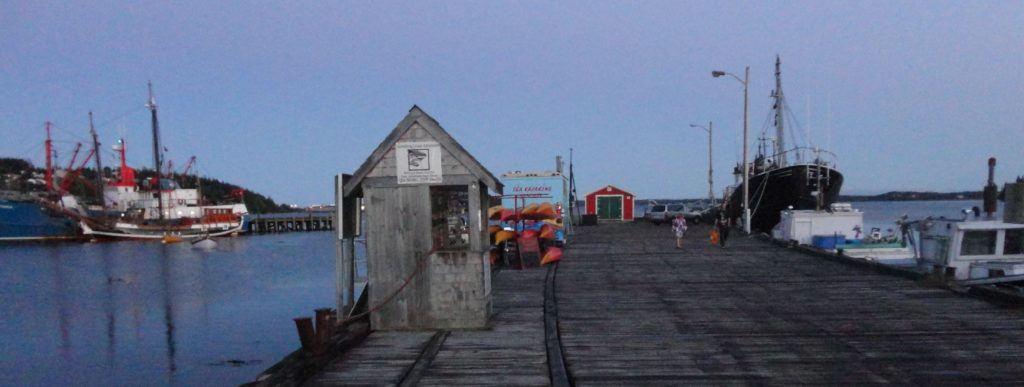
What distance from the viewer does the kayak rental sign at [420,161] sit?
34.1 feet

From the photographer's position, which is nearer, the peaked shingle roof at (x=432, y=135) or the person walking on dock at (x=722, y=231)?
the peaked shingle roof at (x=432, y=135)

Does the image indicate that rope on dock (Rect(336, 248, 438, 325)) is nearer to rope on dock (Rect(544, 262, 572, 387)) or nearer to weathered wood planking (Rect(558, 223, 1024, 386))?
rope on dock (Rect(544, 262, 572, 387))

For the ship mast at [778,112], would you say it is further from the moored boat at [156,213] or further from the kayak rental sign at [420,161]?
the moored boat at [156,213]

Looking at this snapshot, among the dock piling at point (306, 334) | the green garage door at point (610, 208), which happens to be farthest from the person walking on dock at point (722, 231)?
the green garage door at point (610, 208)

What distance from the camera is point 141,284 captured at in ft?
131

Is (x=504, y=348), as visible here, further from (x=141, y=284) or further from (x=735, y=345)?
(x=141, y=284)

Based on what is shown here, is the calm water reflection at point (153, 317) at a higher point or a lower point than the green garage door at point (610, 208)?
lower

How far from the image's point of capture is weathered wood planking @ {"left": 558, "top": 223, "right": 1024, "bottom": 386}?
7852mm

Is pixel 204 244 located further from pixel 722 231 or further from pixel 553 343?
pixel 553 343

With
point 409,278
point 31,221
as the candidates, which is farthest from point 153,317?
point 31,221

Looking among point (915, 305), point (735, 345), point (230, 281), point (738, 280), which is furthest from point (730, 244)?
point (230, 281)

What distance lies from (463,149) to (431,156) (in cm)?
47

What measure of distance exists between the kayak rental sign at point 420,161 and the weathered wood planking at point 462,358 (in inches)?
87.1

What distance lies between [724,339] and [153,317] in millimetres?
24269
